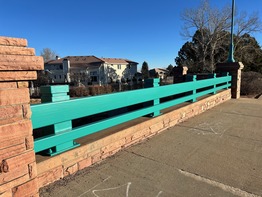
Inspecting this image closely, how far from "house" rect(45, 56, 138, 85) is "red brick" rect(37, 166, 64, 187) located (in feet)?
150

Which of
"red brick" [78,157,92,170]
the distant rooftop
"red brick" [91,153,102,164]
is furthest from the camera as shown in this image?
the distant rooftop

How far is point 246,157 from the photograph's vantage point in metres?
3.21

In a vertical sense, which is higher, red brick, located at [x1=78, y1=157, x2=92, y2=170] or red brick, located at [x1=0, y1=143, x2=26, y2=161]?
red brick, located at [x1=0, y1=143, x2=26, y2=161]

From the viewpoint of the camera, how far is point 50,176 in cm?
243

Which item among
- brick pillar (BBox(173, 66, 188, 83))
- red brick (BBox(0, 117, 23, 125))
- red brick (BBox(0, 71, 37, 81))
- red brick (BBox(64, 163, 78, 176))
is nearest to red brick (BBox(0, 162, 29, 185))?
red brick (BBox(0, 117, 23, 125))

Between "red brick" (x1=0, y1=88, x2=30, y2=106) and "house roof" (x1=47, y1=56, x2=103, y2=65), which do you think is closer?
"red brick" (x1=0, y1=88, x2=30, y2=106)

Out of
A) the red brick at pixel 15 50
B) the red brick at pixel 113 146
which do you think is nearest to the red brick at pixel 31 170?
the red brick at pixel 15 50

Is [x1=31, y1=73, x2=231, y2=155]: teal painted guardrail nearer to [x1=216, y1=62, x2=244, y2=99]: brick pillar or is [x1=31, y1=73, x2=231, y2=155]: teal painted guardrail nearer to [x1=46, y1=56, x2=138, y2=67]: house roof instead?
[x1=216, y1=62, x2=244, y2=99]: brick pillar

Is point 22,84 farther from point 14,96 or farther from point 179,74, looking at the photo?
point 179,74

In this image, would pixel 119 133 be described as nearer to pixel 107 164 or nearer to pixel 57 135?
pixel 107 164

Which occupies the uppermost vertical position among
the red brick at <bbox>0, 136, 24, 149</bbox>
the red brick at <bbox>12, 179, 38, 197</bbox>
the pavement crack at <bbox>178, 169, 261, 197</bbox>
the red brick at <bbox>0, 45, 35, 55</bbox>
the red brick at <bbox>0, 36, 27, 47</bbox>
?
the red brick at <bbox>0, 36, 27, 47</bbox>

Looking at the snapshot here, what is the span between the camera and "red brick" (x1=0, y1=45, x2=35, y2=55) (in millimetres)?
1568

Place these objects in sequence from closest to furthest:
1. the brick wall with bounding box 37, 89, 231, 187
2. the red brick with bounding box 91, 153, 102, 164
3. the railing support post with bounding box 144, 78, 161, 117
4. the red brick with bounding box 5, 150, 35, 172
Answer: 1. the red brick with bounding box 5, 150, 35, 172
2. the brick wall with bounding box 37, 89, 231, 187
3. the red brick with bounding box 91, 153, 102, 164
4. the railing support post with bounding box 144, 78, 161, 117

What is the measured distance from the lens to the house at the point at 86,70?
166 ft
